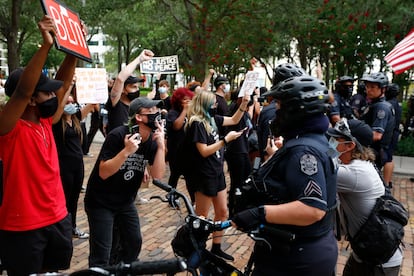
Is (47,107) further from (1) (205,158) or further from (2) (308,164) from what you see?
(1) (205,158)

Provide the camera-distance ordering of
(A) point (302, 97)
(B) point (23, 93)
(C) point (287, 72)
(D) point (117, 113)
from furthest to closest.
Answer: (D) point (117, 113), (C) point (287, 72), (B) point (23, 93), (A) point (302, 97)

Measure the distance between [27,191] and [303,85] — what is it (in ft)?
6.02

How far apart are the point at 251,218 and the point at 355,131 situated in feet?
5.22

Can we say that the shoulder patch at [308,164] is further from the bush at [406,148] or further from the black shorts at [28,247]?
the bush at [406,148]

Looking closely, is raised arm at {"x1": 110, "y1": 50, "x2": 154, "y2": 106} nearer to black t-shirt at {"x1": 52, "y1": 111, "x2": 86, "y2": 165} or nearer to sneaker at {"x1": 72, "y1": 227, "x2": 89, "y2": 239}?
black t-shirt at {"x1": 52, "y1": 111, "x2": 86, "y2": 165}

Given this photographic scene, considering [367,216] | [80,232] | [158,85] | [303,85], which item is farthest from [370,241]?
[158,85]

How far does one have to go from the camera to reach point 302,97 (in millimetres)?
2324

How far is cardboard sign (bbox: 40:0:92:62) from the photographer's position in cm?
265

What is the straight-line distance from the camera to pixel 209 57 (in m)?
11.8

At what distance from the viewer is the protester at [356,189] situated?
291 cm

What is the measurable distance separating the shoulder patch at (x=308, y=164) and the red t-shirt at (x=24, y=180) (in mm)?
1644

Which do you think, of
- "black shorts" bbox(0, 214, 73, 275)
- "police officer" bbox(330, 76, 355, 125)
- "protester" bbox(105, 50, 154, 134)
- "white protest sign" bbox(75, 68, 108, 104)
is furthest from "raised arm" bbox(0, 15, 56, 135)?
"police officer" bbox(330, 76, 355, 125)

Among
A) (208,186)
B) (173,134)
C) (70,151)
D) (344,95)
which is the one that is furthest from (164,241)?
(344,95)

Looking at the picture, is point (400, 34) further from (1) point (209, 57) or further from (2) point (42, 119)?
(2) point (42, 119)
